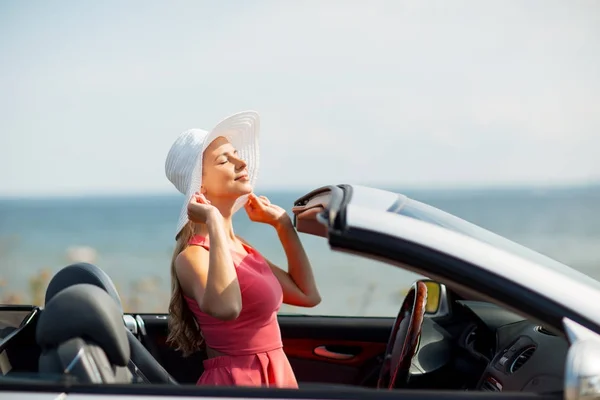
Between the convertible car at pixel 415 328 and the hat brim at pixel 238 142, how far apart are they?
0.37 metres

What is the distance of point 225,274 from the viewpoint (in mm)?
2666

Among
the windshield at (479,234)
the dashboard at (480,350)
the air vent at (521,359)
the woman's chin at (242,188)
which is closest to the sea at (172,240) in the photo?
the dashboard at (480,350)

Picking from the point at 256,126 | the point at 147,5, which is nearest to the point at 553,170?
the point at 147,5

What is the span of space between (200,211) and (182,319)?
1.45 feet

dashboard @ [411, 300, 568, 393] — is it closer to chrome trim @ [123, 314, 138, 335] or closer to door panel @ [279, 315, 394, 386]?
door panel @ [279, 315, 394, 386]

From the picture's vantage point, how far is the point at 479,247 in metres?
1.98

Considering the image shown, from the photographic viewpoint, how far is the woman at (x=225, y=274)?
2.70 m

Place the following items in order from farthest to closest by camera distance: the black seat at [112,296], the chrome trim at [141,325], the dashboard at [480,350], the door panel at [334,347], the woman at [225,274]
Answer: the door panel at [334,347]
the chrome trim at [141,325]
the woman at [225,274]
the black seat at [112,296]
the dashboard at [480,350]

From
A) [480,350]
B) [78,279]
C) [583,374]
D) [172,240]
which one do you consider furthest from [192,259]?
[172,240]

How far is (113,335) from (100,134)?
106 feet

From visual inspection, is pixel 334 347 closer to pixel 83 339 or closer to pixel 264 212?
pixel 264 212

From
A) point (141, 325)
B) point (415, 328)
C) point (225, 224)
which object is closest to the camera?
point (415, 328)

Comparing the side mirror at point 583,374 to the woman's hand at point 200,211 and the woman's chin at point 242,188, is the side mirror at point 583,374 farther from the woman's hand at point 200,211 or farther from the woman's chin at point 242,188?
the woman's chin at point 242,188

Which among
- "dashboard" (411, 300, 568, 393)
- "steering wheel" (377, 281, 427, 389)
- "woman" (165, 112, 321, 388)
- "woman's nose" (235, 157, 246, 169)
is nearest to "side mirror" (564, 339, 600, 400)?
"dashboard" (411, 300, 568, 393)
